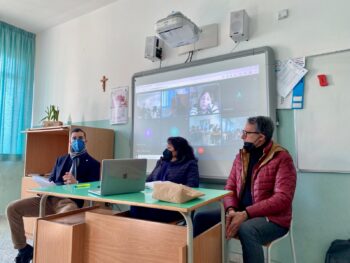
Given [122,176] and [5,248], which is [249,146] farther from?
[5,248]

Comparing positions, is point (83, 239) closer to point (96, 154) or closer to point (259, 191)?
point (259, 191)

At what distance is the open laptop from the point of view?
146cm

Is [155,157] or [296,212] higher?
[155,157]

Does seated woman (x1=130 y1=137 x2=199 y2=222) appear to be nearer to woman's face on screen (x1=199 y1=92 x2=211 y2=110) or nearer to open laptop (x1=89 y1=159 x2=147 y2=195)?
woman's face on screen (x1=199 y1=92 x2=211 y2=110)

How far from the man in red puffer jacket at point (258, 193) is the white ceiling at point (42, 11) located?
2.76 meters

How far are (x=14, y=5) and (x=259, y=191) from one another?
3.86 metres

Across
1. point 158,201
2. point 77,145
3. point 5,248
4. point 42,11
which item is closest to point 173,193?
point 158,201

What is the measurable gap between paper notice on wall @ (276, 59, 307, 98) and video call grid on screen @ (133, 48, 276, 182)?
117mm

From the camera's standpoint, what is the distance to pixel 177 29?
7.98ft

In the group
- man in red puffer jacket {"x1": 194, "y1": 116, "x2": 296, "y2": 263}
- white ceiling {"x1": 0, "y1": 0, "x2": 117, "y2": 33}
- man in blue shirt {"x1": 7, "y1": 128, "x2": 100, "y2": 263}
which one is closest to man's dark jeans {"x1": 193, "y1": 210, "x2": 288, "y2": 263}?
man in red puffer jacket {"x1": 194, "y1": 116, "x2": 296, "y2": 263}

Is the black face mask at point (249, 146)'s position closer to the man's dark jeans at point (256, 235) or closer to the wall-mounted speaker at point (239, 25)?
the man's dark jeans at point (256, 235)

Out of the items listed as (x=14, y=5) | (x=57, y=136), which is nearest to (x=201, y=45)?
(x=57, y=136)

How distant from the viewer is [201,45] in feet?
8.66

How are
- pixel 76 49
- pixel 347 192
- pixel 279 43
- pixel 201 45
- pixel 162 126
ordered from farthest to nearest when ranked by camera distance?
pixel 76 49
pixel 162 126
pixel 201 45
pixel 279 43
pixel 347 192
